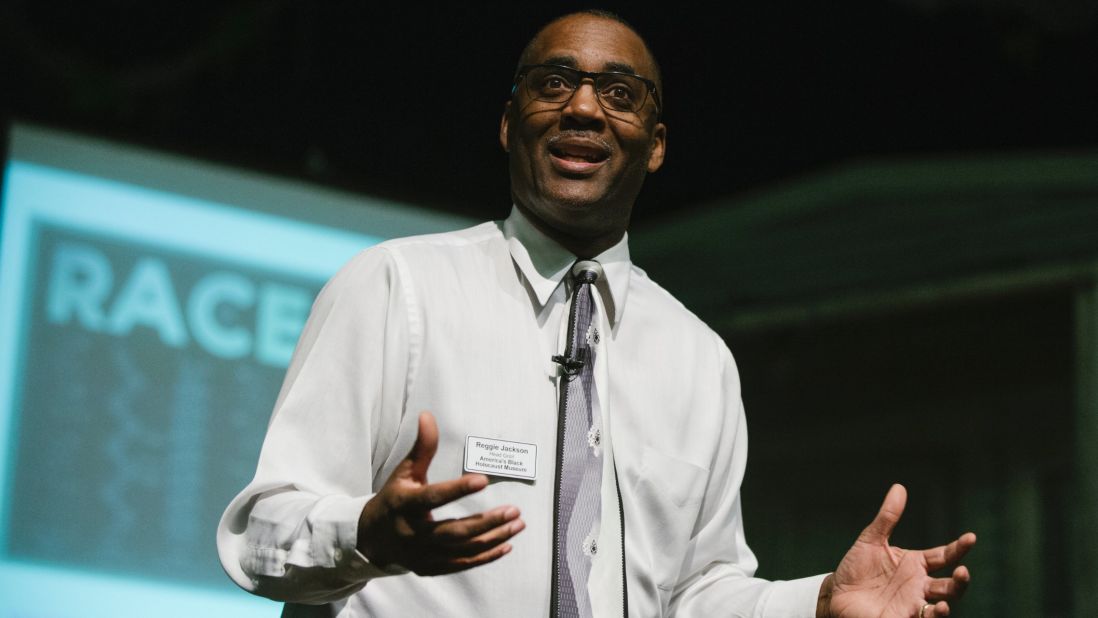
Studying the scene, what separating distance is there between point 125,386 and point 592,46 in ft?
6.37

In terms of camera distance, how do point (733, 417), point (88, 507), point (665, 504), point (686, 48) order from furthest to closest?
point (686, 48) < point (88, 507) < point (733, 417) < point (665, 504)

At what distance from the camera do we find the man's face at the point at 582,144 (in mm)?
1948

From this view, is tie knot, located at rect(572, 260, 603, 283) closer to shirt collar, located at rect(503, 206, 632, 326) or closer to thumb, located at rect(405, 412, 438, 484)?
shirt collar, located at rect(503, 206, 632, 326)

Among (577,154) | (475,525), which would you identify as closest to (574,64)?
(577,154)

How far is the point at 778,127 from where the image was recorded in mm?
4688

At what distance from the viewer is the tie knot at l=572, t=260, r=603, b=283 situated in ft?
6.28

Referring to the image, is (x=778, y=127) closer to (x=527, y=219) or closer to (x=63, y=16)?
(x=63, y=16)

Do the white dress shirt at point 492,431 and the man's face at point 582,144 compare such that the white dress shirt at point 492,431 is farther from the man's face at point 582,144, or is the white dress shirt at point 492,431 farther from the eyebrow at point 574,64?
the eyebrow at point 574,64

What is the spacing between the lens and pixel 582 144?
1.95 m

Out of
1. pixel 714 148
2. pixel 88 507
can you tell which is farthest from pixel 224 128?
pixel 714 148

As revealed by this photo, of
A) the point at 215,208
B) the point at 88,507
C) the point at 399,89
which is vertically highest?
the point at 399,89

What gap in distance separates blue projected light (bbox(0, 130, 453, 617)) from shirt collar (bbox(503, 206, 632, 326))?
1736 mm

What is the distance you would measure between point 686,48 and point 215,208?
1.83m

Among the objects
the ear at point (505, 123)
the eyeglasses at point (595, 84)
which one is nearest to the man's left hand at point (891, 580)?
the eyeglasses at point (595, 84)
